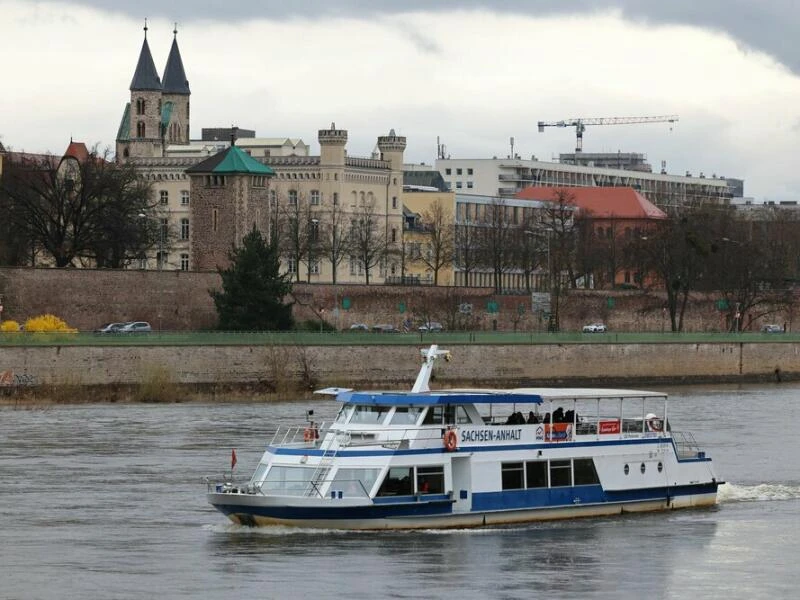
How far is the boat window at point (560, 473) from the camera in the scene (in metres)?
43.7

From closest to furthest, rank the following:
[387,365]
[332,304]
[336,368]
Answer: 1. [336,368]
2. [387,365]
3. [332,304]

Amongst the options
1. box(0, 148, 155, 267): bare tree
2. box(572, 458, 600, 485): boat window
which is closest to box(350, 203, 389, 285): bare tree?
box(0, 148, 155, 267): bare tree

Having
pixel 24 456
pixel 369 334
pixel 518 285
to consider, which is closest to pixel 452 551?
pixel 24 456

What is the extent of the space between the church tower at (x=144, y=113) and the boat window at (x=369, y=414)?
394ft

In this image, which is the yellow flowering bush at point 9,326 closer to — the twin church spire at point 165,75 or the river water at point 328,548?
the river water at point 328,548

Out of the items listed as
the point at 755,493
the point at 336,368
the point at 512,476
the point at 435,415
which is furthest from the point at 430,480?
the point at 336,368

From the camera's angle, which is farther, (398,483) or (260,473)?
(260,473)

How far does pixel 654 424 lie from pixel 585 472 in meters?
2.47

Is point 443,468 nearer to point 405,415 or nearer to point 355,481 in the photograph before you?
point 405,415

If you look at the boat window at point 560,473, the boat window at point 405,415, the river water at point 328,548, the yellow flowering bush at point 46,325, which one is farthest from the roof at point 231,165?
the boat window at point 405,415

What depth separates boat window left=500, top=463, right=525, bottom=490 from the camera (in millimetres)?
42844

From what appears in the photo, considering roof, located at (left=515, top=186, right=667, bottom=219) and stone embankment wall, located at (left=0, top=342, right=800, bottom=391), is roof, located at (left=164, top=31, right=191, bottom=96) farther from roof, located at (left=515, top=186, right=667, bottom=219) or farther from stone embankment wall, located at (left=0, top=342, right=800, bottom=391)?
stone embankment wall, located at (left=0, top=342, right=800, bottom=391)

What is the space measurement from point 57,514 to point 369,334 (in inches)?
1775

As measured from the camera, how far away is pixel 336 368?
276 feet
